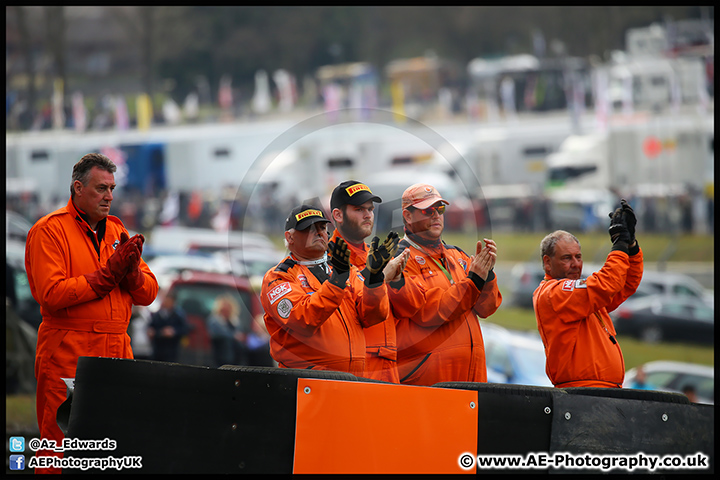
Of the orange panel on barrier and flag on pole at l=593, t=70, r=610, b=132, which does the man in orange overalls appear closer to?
the orange panel on barrier

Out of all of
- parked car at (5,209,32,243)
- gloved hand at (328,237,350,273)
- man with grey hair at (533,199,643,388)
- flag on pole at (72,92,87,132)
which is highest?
flag on pole at (72,92,87,132)

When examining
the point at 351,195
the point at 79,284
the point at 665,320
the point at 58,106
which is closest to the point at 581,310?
the point at 351,195

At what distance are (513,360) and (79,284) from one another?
28.0ft

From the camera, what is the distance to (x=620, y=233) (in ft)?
15.6

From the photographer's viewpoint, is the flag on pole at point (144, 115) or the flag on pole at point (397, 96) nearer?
the flag on pole at point (144, 115)

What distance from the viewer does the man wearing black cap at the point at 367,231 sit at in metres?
4.45

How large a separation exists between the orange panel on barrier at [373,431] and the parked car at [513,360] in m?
7.63

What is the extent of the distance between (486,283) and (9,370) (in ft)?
22.0

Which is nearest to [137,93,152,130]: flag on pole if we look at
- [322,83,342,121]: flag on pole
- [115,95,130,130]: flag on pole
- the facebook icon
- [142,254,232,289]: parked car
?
[115,95,130,130]: flag on pole

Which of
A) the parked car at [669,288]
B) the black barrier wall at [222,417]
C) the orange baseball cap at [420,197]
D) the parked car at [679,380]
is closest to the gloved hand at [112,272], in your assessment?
the black barrier wall at [222,417]

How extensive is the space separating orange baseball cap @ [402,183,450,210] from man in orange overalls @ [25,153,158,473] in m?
1.49

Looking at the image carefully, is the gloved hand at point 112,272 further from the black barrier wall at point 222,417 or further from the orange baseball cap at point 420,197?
the orange baseball cap at point 420,197

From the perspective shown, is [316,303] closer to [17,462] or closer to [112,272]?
[112,272]

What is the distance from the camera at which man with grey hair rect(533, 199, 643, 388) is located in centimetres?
461
